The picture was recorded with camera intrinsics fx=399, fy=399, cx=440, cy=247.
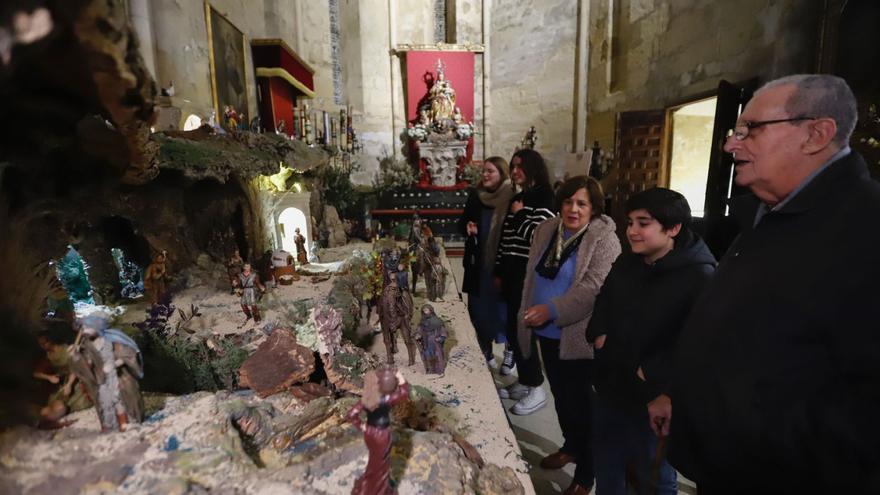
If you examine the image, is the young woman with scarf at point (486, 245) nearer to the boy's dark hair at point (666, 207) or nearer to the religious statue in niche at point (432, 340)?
the religious statue in niche at point (432, 340)

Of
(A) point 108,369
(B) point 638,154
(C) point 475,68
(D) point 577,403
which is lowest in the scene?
(D) point 577,403

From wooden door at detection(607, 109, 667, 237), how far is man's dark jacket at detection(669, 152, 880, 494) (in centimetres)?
661

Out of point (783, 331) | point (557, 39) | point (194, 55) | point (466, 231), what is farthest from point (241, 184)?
point (557, 39)

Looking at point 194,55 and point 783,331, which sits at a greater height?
point 194,55

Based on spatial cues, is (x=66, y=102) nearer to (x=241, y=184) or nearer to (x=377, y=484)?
(x=377, y=484)

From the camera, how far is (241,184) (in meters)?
5.02

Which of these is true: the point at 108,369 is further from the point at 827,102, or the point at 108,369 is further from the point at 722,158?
the point at 722,158

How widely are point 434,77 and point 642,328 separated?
11.6m

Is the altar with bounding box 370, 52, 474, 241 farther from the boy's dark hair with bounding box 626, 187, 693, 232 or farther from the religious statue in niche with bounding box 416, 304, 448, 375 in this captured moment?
the boy's dark hair with bounding box 626, 187, 693, 232

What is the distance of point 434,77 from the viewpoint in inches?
476

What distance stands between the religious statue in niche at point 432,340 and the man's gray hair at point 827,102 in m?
2.03

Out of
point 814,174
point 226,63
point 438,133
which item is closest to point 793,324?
point 814,174

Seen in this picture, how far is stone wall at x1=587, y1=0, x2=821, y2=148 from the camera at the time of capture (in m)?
5.18

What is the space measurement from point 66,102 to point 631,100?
9840 mm
